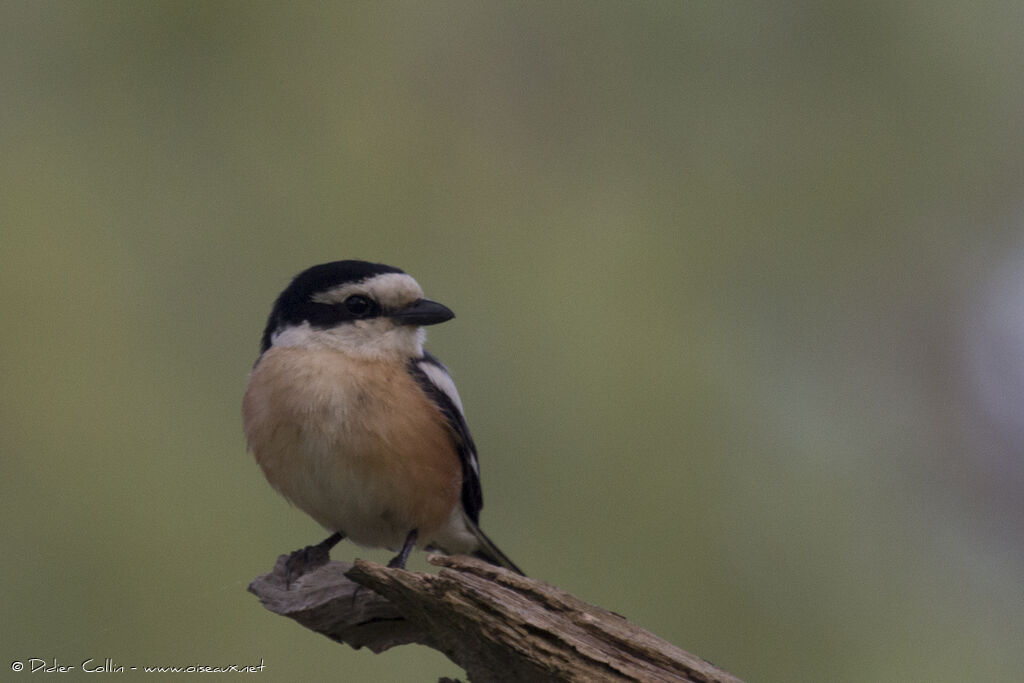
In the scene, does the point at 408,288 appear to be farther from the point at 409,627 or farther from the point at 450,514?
the point at 409,627

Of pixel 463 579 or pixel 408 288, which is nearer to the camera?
pixel 463 579

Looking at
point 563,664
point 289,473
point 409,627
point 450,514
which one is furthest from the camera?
point 450,514

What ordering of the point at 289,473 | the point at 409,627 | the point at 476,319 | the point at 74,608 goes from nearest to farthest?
1. the point at 409,627
2. the point at 289,473
3. the point at 74,608
4. the point at 476,319

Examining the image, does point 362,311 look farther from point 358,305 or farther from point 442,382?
point 442,382

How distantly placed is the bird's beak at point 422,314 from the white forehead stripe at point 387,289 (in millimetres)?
30

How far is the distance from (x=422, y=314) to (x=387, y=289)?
175 millimetres

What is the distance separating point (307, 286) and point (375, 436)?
2.63 feet

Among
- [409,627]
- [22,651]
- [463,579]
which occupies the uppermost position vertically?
[463,579]

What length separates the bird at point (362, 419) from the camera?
3.89m

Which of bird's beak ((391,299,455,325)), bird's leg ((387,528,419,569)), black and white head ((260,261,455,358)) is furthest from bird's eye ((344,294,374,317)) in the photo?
bird's leg ((387,528,419,569))

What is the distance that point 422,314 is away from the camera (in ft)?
13.7

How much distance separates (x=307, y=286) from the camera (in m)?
4.32

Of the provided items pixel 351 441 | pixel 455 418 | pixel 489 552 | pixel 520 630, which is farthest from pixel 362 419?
pixel 520 630

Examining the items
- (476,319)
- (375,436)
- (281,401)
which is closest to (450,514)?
(375,436)
